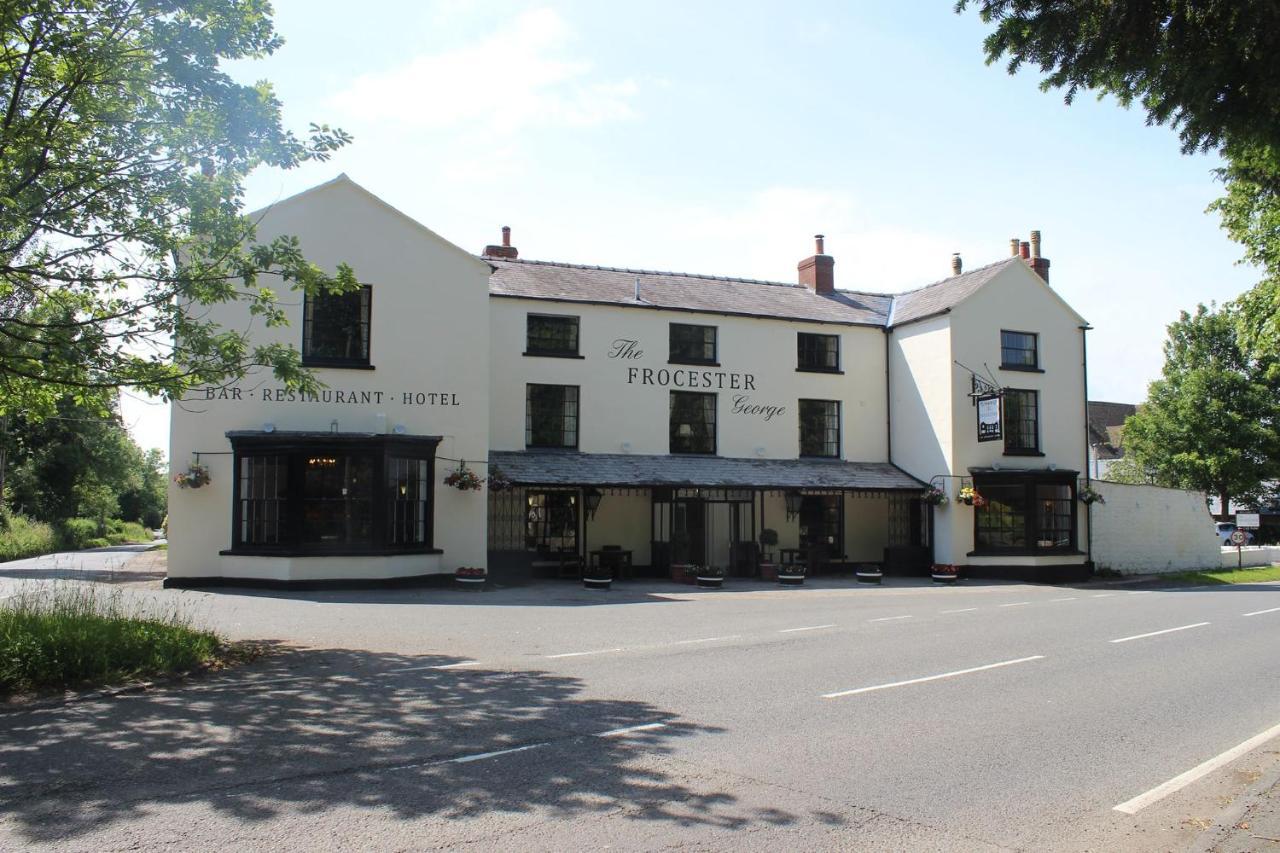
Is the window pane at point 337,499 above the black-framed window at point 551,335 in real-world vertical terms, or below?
below

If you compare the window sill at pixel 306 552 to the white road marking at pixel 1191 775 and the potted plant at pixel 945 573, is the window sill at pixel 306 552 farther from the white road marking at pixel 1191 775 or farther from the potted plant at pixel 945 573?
Result: the white road marking at pixel 1191 775

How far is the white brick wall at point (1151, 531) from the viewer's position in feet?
92.5

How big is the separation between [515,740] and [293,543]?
44.7 ft

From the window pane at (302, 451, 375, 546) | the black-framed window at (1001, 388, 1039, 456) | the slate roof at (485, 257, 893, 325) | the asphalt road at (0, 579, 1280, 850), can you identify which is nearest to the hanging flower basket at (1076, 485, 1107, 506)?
the black-framed window at (1001, 388, 1039, 456)

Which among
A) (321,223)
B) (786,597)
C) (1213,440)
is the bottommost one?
(786,597)

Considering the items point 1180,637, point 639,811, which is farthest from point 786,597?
point 639,811

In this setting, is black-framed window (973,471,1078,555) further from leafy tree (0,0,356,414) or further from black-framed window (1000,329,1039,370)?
leafy tree (0,0,356,414)

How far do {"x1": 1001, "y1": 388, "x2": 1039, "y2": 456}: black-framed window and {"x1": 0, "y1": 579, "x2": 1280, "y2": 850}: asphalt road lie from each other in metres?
13.9

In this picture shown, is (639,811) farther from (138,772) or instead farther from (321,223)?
(321,223)

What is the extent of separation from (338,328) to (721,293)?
12008mm

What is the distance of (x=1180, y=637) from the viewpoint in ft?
45.1

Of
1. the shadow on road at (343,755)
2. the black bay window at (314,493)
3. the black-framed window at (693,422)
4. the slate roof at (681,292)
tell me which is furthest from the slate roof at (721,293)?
the shadow on road at (343,755)

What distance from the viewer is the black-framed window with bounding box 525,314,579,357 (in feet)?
81.4

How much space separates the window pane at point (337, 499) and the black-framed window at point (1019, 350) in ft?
59.8
